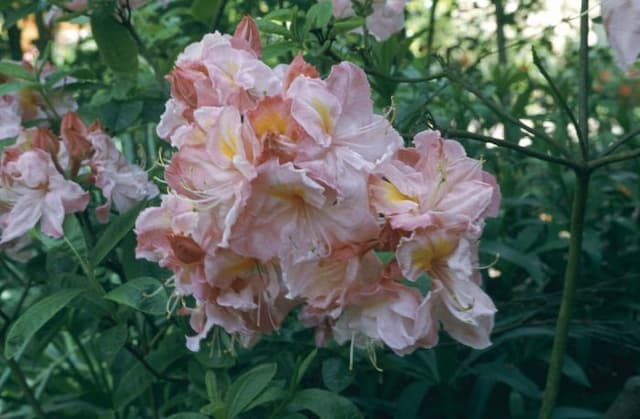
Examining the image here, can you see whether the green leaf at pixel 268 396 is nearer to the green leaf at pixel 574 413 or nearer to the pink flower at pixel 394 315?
the pink flower at pixel 394 315

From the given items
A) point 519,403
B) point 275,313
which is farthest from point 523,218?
point 275,313

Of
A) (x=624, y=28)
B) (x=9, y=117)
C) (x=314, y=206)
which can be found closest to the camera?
(x=314, y=206)

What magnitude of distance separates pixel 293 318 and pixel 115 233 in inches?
17.7

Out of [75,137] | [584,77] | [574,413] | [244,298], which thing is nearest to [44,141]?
[75,137]

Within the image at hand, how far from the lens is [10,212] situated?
55.1 inches

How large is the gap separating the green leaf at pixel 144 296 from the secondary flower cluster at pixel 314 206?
0.20 meters

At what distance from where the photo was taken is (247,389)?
127cm

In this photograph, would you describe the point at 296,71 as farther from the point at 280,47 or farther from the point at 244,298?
the point at 280,47

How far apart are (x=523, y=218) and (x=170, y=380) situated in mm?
1071

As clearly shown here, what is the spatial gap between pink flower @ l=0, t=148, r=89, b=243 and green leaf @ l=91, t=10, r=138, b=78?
253mm

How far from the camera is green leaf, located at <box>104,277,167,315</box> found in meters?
1.24

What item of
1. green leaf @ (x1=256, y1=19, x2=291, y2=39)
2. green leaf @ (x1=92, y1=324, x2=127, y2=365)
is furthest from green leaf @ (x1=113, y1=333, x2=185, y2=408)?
green leaf @ (x1=256, y1=19, x2=291, y2=39)

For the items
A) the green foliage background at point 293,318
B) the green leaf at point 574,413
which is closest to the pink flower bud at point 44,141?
the green foliage background at point 293,318

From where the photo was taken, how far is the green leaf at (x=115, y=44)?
1535mm
